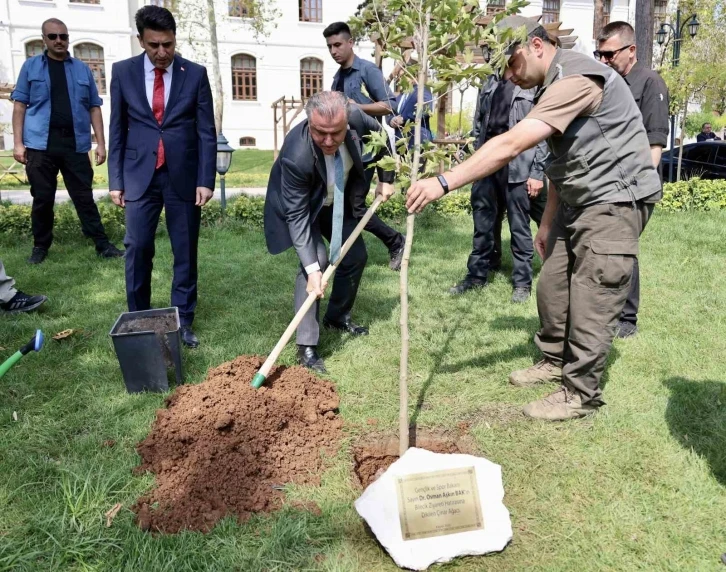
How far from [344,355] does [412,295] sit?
1.53 meters

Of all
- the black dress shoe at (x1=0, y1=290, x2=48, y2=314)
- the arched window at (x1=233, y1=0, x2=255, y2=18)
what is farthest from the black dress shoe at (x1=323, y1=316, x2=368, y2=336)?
the arched window at (x1=233, y1=0, x2=255, y2=18)

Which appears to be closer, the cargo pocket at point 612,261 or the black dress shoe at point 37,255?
the cargo pocket at point 612,261

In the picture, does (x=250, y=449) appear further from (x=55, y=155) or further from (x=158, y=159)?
(x=55, y=155)

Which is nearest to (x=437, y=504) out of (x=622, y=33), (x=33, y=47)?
(x=622, y=33)

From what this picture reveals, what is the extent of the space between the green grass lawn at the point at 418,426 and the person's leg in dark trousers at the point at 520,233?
28cm

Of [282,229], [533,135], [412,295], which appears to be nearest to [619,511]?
[533,135]

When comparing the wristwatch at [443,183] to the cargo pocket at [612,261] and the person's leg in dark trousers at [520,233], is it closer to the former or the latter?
the cargo pocket at [612,261]

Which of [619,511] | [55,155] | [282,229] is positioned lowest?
[619,511]

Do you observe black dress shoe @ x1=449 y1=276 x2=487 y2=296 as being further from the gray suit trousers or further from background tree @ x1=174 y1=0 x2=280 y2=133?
background tree @ x1=174 y1=0 x2=280 y2=133

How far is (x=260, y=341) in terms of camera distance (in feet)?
14.6

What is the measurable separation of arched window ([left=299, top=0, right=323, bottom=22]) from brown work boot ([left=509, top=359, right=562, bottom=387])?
28.1m

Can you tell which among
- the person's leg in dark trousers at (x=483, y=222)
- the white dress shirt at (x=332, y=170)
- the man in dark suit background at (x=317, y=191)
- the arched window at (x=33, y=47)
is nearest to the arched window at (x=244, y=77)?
the arched window at (x=33, y=47)

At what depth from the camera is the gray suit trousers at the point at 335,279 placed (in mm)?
3939

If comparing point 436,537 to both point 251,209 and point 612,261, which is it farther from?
point 251,209
